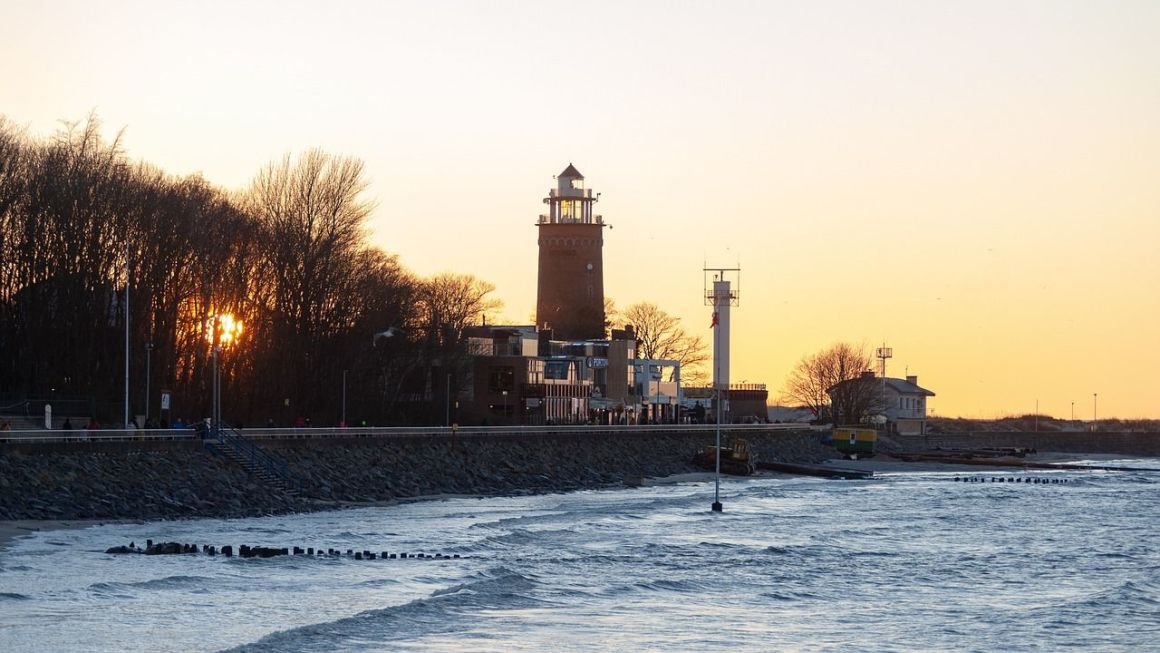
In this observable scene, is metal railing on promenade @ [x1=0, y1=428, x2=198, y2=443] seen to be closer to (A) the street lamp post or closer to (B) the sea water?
(B) the sea water

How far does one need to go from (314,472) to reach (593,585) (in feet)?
93.4

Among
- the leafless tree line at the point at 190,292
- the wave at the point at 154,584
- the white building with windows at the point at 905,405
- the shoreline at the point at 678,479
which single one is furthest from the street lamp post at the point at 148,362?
the white building with windows at the point at 905,405

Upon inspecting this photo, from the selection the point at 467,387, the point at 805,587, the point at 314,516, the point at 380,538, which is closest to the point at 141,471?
the point at 314,516

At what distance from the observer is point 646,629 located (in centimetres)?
3002

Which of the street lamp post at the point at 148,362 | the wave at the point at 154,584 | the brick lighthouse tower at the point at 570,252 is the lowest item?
the wave at the point at 154,584

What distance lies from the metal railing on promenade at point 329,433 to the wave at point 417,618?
888 inches

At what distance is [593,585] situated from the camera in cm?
3631

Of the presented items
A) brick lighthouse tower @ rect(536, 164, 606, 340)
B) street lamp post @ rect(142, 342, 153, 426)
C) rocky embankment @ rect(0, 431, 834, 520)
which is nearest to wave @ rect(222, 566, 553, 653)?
rocky embankment @ rect(0, 431, 834, 520)

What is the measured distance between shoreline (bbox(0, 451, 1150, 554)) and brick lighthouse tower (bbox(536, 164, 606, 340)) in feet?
80.8

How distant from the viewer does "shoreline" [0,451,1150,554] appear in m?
43.6

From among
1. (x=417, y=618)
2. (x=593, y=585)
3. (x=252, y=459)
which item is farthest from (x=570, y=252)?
(x=417, y=618)

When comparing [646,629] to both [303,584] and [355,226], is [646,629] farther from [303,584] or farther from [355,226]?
[355,226]

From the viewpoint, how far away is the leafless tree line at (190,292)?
71.4 metres

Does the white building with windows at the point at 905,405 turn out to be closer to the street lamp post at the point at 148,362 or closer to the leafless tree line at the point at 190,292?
the leafless tree line at the point at 190,292
